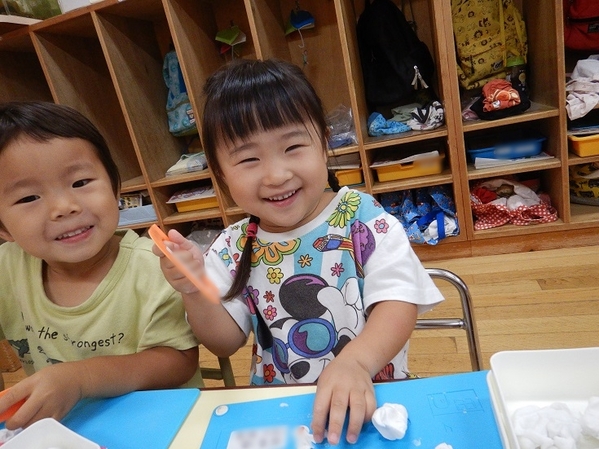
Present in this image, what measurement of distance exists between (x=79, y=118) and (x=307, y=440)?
1.97ft

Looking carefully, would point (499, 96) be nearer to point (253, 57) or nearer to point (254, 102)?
point (253, 57)

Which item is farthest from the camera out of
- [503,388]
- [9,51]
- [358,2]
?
[9,51]

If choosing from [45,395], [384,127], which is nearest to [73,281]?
[45,395]

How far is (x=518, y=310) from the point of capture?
158 centimetres

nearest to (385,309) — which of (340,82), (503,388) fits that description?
(503,388)

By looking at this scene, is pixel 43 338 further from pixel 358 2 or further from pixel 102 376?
pixel 358 2

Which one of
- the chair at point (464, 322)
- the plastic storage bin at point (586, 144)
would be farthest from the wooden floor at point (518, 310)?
the chair at point (464, 322)

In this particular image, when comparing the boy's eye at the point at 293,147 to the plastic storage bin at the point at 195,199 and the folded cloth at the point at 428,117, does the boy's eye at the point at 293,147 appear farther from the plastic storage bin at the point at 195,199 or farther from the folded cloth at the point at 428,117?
the plastic storage bin at the point at 195,199

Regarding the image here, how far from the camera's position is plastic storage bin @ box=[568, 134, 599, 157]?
70.1 inches

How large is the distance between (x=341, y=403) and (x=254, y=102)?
435 millimetres

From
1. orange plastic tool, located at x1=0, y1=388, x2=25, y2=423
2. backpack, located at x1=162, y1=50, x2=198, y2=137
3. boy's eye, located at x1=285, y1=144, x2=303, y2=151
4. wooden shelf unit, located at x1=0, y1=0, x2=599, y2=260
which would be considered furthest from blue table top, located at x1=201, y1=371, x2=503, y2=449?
backpack, located at x1=162, y1=50, x2=198, y2=137

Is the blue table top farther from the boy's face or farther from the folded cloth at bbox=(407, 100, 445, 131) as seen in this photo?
the folded cloth at bbox=(407, 100, 445, 131)

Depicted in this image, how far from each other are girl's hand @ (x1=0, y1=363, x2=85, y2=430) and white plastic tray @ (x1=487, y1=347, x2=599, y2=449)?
507 mm

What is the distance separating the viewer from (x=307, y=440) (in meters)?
0.43
